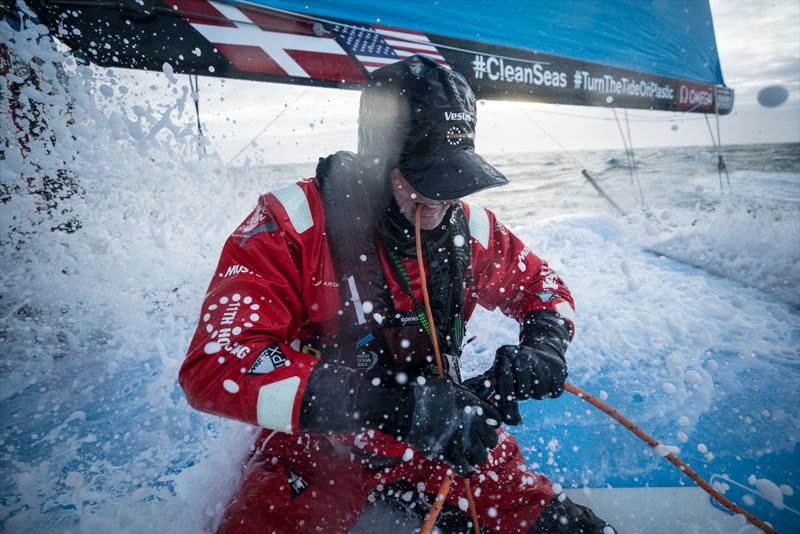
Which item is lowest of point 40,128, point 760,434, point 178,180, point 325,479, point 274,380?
point 760,434

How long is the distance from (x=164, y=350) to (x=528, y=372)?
2748mm

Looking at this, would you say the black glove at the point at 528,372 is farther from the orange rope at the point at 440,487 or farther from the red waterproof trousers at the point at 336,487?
the red waterproof trousers at the point at 336,487

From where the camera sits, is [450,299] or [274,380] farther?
[450,299]

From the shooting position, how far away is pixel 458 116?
4.55ft

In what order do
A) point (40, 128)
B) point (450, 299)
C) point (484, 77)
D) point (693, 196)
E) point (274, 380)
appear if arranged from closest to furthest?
point (274, 380) < point (450, 299) < point (40, 128) < point (484, 77) < point (693, 196)

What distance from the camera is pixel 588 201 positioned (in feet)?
44.7

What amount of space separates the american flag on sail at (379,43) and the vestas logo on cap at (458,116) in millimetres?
1551

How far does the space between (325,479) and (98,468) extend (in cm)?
133

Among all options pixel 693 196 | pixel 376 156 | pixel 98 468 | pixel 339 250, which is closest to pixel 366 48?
pixel 376 156

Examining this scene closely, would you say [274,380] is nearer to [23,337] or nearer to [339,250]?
[339,250]

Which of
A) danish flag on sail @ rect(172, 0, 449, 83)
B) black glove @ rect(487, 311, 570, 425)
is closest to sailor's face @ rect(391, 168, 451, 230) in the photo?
black glove @ rect(487, 311, 570, 425)

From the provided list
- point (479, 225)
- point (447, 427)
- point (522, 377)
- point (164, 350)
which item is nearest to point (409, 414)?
point (447, 427)

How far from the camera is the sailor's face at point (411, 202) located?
4.76 feet

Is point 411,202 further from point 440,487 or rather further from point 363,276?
point 440,487
